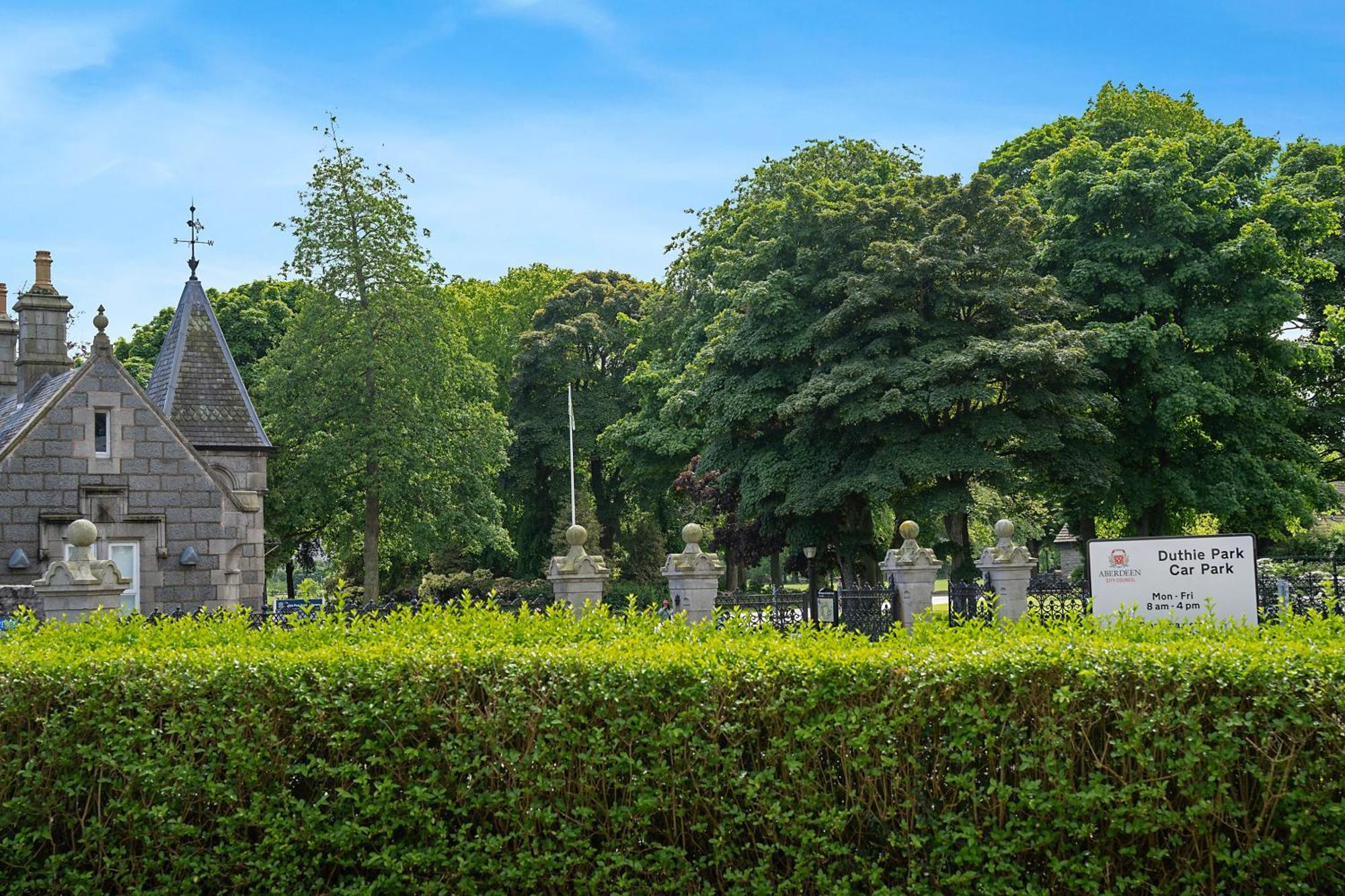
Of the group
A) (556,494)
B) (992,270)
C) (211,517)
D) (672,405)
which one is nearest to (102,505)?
(211,517)

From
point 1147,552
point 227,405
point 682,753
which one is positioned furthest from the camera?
point 227,405

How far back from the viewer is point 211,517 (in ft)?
65.9

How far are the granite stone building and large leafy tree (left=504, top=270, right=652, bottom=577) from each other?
2887cm

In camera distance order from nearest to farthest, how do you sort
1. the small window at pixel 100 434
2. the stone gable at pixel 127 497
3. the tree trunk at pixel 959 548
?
the stone gable at pixel 127 497, the small window at pixel 100 434, the tree trunk at pixel 959 548

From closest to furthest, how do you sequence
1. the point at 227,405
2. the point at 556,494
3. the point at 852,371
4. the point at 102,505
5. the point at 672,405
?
the point at 102,505 < the point at 227,405 < the point at 852,371 < the point at 672,405 < the point at 556,494

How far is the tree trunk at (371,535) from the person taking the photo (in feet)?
Answer: 115

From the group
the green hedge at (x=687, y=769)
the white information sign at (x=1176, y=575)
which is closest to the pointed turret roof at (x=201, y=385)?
the white information sign at (x=1176, y=575)

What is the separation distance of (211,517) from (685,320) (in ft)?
74.1

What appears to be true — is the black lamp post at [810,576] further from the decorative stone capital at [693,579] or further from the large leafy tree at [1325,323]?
the large leafy tree at [1325,323]

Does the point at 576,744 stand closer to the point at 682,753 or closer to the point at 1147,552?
the point at 682,753

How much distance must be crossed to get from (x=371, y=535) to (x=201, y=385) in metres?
11.8

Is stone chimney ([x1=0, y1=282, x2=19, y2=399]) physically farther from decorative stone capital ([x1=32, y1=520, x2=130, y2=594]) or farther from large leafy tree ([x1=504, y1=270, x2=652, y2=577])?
large leafy tree ([x1=504, y1=270, x2=652, y2=577])

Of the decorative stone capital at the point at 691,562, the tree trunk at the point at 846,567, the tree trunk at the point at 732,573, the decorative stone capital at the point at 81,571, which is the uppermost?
the decorative stone capital at the point at 81,571

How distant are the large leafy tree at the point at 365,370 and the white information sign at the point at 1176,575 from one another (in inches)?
1005
